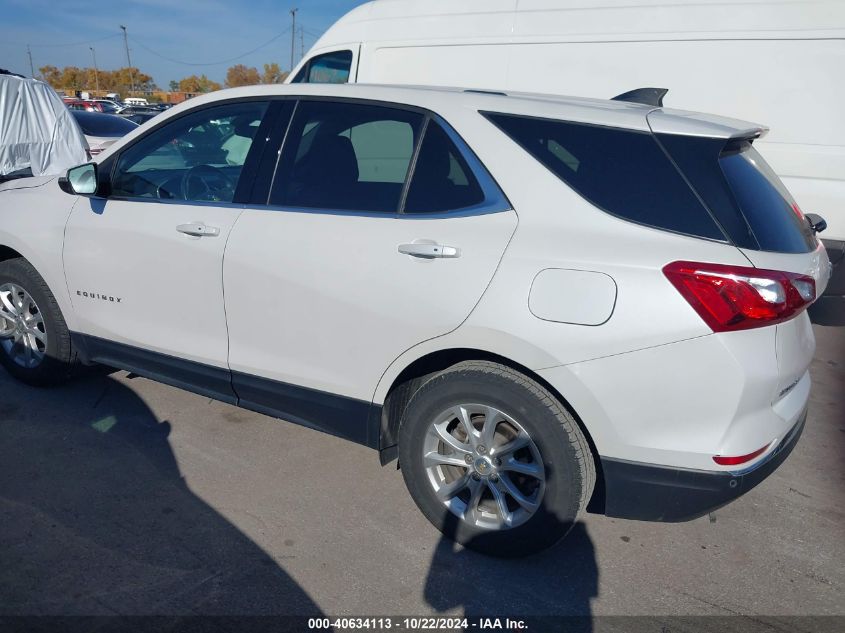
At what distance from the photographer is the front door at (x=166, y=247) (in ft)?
10.4

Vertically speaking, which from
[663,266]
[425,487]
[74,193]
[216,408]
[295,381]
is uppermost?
[663,266]

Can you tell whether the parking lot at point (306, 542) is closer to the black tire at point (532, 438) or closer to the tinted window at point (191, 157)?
the black tire at point (532, 438)

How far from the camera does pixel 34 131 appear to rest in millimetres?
8609

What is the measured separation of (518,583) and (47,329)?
2964mm

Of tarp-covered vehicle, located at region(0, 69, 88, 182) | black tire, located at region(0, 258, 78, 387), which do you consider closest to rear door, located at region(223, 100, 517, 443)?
black tire, located at region(0, 258, 78, 387)

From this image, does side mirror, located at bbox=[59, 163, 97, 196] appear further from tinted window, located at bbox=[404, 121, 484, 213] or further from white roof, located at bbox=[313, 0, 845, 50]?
white roof, located at bbox=[313, 0, 845, 50]

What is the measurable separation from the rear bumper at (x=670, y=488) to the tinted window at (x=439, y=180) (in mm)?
1139

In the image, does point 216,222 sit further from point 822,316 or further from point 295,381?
point 822,316

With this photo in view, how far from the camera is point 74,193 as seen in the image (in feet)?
11.8

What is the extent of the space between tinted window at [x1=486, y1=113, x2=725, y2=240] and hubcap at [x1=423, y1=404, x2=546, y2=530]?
2.97 ft

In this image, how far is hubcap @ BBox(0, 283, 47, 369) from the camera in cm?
395

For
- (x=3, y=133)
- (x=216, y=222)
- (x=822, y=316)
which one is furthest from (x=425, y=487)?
(x=3, y=133)

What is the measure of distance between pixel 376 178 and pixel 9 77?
7.72 metres

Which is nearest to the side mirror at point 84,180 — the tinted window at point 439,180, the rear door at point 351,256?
the rear door at point 351,256
